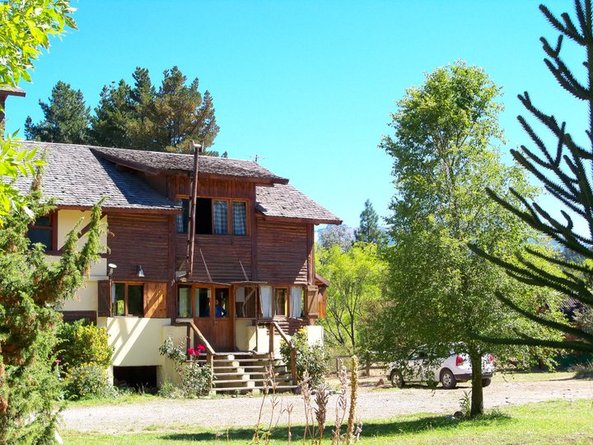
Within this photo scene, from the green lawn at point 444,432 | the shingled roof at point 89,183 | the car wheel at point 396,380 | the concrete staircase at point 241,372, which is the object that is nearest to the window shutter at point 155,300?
the concrete staircase at point 241,372

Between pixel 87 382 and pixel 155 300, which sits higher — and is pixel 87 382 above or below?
below

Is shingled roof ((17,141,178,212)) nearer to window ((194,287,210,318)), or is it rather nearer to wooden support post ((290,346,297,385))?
window ((194,287,210,318))

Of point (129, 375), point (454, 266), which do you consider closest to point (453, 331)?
A: point (454, 266)

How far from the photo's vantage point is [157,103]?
182 feet

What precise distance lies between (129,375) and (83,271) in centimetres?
2059

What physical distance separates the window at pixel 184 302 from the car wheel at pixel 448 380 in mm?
9759

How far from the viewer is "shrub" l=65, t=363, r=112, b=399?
28.1 metres

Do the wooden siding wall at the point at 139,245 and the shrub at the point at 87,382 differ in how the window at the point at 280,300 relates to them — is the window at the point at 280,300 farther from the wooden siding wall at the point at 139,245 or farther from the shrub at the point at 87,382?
the shrub at the point at 87,382

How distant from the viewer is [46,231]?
29.9 metres

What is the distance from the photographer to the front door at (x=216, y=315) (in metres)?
33.3

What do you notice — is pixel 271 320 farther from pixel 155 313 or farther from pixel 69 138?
pixel 69 138

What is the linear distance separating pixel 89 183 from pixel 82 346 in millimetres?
6063

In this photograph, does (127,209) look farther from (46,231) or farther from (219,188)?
(219,188)

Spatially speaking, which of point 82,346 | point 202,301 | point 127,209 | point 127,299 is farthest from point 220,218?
point 82,346
